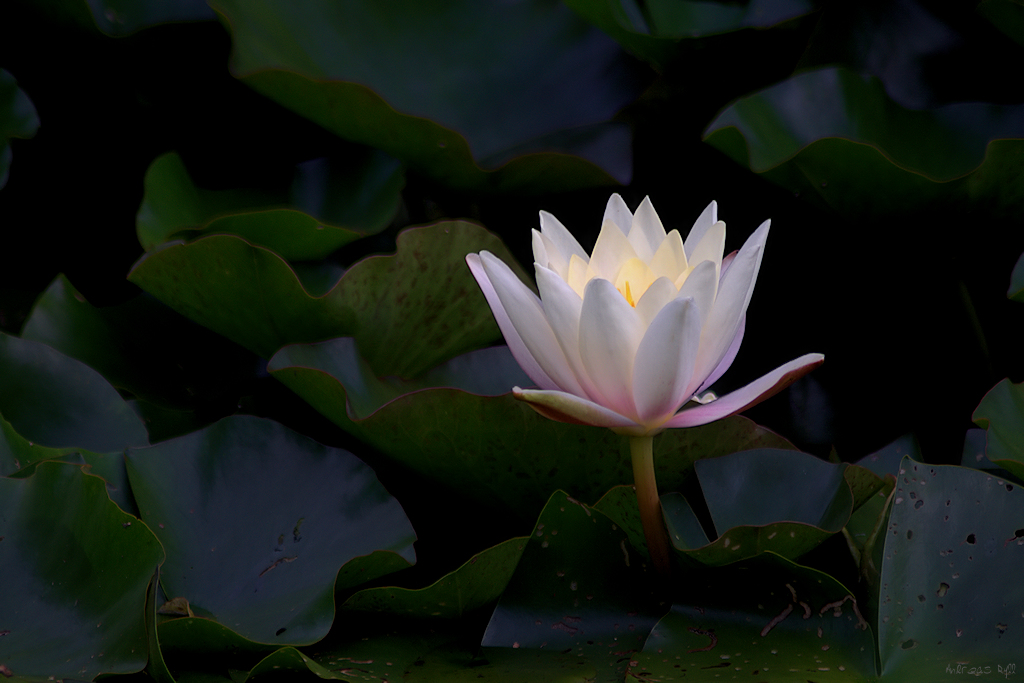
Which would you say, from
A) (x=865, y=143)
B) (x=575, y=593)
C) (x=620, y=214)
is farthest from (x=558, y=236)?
(x=865, y=143)

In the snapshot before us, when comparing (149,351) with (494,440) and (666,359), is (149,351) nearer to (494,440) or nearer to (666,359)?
(494,440)

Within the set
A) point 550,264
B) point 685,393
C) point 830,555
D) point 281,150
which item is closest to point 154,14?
point 281,150

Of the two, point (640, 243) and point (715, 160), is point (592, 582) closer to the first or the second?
point (640, 243)

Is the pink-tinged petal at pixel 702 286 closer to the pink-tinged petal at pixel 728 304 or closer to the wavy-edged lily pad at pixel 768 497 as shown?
the pink-tinged petal at pixel 728 304

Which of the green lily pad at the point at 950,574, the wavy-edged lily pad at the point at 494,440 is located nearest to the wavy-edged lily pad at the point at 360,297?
the wavy-edged lily pad at the point at 494,440

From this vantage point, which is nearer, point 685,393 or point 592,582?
point 685,393

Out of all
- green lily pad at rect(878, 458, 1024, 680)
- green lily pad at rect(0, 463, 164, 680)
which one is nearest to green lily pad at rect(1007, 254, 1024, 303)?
green lily pad at rect(878, 458, 1024, 680)
